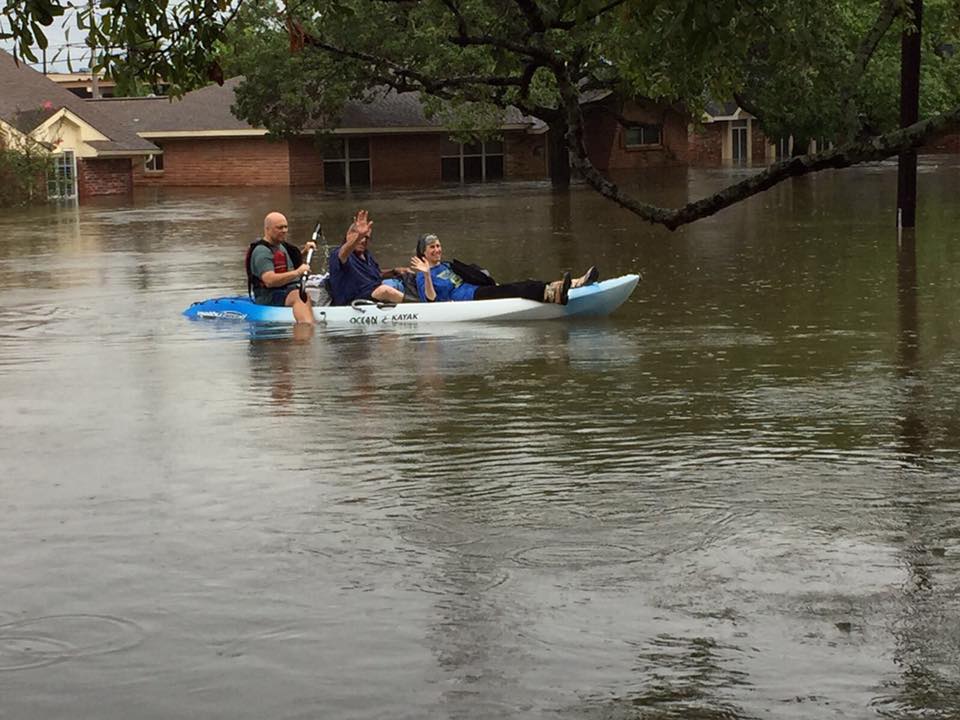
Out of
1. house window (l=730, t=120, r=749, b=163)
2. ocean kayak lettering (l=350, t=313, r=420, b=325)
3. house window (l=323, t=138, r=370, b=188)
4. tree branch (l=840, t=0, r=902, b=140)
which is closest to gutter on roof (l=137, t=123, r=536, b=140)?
house window (l=323, t=138, r=370, b=188)

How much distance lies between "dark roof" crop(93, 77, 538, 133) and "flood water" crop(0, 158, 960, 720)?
43896 millimetres

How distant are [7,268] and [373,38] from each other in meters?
24.8

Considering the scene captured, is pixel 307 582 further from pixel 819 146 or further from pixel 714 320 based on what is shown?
pixel 819 146

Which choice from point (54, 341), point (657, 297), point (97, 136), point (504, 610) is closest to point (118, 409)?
point (54, 341)

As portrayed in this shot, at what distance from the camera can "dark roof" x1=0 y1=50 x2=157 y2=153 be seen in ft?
186

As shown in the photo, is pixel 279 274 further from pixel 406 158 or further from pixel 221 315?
pixel 406 158

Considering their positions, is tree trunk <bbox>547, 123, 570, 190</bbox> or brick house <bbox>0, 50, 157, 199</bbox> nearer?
brick house <bbox>0, 50, 157, 199</bbox>

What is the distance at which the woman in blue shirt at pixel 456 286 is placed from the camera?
61.9 ft

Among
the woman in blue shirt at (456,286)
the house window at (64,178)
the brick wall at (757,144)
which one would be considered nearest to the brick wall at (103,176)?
the house window at (64,178)

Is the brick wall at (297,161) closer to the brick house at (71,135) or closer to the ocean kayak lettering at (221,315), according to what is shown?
the brick house at (71,135)

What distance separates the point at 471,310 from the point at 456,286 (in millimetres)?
603

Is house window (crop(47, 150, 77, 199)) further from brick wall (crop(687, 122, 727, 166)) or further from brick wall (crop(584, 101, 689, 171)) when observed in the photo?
brick wall (crop(687, 122, 727, 166))

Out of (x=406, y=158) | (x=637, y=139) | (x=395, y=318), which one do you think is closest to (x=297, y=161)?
(x=406, y=158)

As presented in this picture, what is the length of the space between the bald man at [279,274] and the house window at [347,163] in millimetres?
45742
